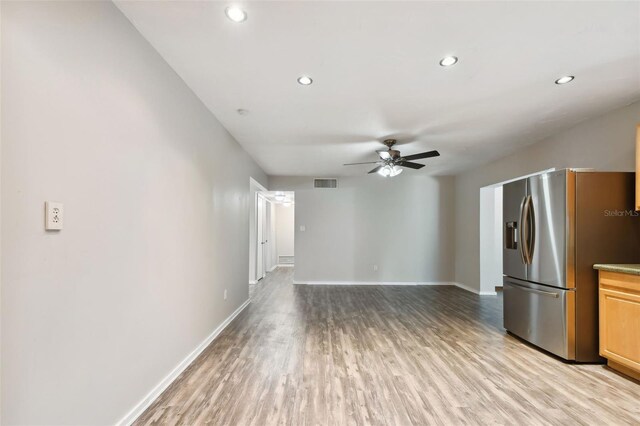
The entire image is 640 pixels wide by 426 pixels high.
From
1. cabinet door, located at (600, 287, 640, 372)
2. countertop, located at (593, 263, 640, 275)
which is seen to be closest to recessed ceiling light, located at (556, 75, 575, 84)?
countertop, located at (593, 263, 640, 275)

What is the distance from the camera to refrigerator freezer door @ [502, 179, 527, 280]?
11.2 feet

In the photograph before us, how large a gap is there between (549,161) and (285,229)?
791cm

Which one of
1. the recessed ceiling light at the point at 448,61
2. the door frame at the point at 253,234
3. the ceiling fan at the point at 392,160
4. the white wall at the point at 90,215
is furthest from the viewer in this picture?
the door frame at the point at 253,234

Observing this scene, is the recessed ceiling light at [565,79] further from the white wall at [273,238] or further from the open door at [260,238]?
the white wall at [273,238]

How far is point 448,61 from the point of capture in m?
2.26

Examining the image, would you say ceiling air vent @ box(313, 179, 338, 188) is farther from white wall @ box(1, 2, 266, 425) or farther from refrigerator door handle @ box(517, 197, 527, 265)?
white wall @ box(1, 2, 266, 425)

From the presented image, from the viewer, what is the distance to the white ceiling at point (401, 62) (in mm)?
1781

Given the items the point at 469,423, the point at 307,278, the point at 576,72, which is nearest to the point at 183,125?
the point at 469,423

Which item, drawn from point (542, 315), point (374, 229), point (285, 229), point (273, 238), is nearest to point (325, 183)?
point (374, 229)

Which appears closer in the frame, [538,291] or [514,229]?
[538,291]

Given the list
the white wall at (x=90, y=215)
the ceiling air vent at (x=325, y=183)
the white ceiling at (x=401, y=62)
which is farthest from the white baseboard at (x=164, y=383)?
the ceiling air vent at (x=325, y=183)

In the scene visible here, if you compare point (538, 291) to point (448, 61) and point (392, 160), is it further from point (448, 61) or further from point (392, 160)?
point (448, 61)

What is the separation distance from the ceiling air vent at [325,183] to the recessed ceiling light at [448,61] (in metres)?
4.83

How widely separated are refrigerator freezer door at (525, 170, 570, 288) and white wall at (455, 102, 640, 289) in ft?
2.55
